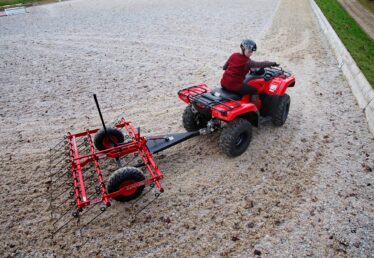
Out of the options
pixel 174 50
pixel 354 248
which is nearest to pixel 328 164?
pixel 354 248

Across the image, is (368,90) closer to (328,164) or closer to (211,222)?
(328,164)

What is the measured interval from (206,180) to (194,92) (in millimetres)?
1671

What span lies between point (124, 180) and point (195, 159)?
1.64m

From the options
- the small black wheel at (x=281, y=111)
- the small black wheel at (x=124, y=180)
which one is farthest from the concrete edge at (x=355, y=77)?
the small black wheel at (x=124, y=180)

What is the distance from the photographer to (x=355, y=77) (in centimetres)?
816

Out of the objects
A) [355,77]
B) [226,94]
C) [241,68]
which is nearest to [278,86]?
[241,68]

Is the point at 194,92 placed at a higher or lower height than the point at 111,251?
higher

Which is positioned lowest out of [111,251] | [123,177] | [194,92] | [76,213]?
[111,251]

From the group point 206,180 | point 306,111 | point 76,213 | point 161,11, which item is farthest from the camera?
point 161,11

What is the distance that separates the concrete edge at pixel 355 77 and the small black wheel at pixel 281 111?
1769mm

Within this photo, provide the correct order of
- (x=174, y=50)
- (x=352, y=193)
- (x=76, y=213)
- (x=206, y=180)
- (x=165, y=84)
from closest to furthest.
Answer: (x=76, y=213)
(x=352, y=193)
(x=206, y=180)
(x=165, y=84)
(x=174, y=50)

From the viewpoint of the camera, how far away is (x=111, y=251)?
13.0 ft

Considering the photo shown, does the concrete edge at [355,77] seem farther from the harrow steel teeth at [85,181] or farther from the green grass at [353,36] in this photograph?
the harrow steel teeth at [85,181]

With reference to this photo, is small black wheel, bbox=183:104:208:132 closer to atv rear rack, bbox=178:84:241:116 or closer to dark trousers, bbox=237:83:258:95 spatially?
atv rear rack, bbox=178:84:241:116
